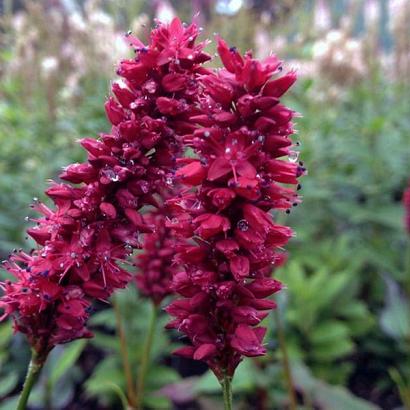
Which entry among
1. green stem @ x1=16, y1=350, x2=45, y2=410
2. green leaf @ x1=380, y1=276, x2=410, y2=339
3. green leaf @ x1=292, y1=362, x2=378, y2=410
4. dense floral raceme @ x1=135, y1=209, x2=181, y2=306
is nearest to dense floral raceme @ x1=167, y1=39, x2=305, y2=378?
green stem @ x1=16, y1=350, x2=45, y2=410

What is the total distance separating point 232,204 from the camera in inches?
50.4

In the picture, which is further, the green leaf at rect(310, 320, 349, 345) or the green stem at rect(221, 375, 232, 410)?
the green leaf at rect(310, 320, 349, 345)

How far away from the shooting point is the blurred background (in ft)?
10.0

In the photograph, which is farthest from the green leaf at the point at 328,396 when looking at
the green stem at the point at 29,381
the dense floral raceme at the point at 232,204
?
the green stem at the point at 29,381

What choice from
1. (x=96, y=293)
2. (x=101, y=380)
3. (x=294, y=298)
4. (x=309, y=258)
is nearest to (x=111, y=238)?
(x=96, y=293)

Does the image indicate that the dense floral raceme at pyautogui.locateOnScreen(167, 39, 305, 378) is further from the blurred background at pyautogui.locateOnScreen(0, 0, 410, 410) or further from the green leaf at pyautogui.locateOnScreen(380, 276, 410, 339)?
the green leaf at pyautogui.locateOnScreen(380, 276, 410, 339)

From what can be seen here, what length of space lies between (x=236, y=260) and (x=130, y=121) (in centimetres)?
38

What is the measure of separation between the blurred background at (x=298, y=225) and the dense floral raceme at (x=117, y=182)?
81 cm

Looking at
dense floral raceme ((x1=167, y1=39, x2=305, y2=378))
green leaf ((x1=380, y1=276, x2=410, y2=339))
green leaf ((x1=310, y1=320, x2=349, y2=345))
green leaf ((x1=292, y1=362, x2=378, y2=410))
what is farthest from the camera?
green leaf ((x1=380, y1=276, x2=410, y2=339))

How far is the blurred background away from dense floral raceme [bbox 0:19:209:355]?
81cm

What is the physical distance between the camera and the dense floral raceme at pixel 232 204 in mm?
1224

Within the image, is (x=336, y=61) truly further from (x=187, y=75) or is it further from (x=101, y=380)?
(x=187, y=75)

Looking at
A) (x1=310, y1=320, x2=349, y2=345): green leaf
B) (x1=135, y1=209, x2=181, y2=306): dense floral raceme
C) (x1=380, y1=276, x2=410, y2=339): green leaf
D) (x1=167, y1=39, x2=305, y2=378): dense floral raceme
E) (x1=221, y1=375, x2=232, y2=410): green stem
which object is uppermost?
(x1=380, y1=276, x2=410, y2=339): green leaf

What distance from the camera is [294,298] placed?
3906 mm
